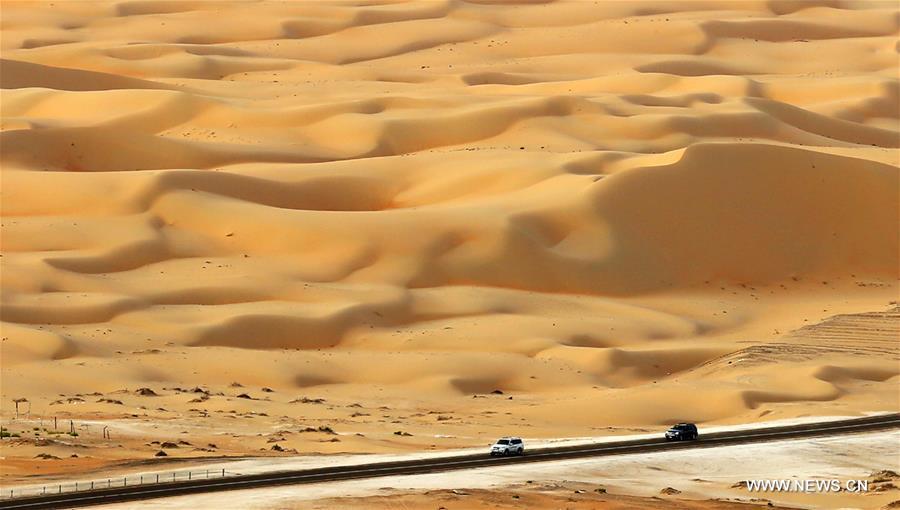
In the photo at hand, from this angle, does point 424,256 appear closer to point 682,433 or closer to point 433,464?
point 682,433

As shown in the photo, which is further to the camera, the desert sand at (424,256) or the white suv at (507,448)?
the desert sand at (424,256)

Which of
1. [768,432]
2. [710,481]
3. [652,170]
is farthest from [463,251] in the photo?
[710,481]

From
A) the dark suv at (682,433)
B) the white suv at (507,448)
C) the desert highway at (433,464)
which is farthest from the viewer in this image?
the dark suv at (682,433)

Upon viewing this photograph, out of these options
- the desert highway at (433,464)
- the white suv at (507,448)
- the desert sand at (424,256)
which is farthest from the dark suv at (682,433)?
the white suv at (507,448)

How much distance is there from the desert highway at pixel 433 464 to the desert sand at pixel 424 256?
2.30 metres

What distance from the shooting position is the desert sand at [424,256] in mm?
39219

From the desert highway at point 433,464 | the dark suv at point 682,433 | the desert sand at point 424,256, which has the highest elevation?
the desert sand at point 424,256

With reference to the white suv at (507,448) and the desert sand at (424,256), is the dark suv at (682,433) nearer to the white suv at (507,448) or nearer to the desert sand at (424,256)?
the desert sand at (424,256)

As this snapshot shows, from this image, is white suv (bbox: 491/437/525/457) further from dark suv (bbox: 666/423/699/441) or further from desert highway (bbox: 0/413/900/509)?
dark suv (bbox: 666/423/699/441)

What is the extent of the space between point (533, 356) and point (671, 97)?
35.3 m

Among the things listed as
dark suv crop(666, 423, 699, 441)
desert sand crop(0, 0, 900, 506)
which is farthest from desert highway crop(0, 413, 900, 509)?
desert sand crop(0, 0, 900, 506)

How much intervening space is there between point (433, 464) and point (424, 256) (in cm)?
2180

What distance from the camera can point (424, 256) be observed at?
171 feet

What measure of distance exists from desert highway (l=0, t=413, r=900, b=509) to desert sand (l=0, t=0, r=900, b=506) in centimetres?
230
